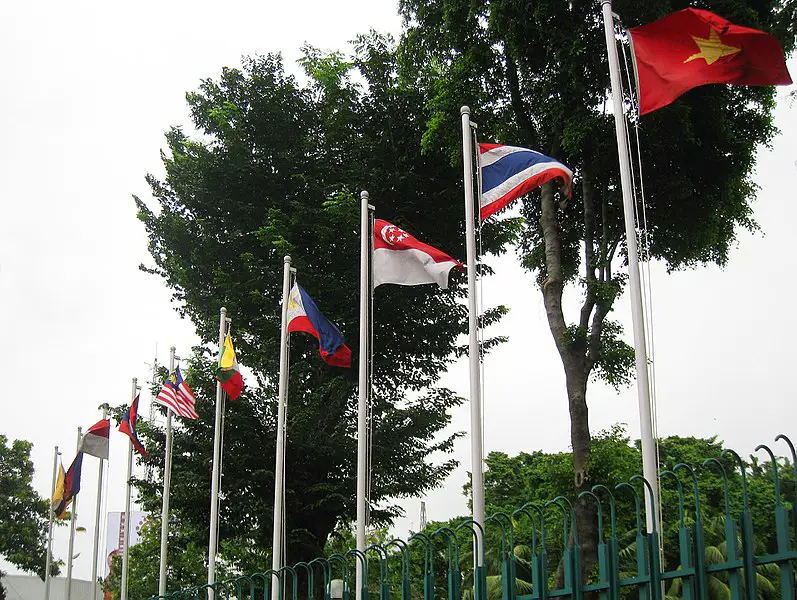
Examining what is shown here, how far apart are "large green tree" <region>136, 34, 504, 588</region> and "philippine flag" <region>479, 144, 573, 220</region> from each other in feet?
45.0

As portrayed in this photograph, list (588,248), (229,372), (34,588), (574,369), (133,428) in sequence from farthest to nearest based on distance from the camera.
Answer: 1. (34,588)
2. (133,428)
3. (588,248)
4. (574,369)
5. (229,372)

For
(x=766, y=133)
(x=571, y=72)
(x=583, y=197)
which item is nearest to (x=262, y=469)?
(x=583, y=197)

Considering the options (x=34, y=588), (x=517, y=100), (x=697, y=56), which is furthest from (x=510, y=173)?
(x=34, y=588)

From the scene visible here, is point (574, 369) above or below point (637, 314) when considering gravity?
above

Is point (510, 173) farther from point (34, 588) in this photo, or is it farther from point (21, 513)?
point (34, 588)

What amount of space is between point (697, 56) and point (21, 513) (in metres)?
47.8

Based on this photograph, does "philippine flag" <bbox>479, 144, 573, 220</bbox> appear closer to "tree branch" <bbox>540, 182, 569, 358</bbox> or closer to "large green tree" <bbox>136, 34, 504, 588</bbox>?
"tree branch" <bbox>540, 182, 569, 358</bbox>

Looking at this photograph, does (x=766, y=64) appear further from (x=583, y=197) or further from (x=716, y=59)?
(x=583, y=197)

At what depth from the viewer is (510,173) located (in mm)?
12836

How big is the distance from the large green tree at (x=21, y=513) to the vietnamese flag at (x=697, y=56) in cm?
4560

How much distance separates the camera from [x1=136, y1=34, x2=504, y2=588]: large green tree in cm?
2655

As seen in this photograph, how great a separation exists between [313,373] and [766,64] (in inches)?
782

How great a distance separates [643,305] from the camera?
34.6 ft

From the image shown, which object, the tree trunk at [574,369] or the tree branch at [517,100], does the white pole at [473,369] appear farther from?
the tree branch at [517,100]
